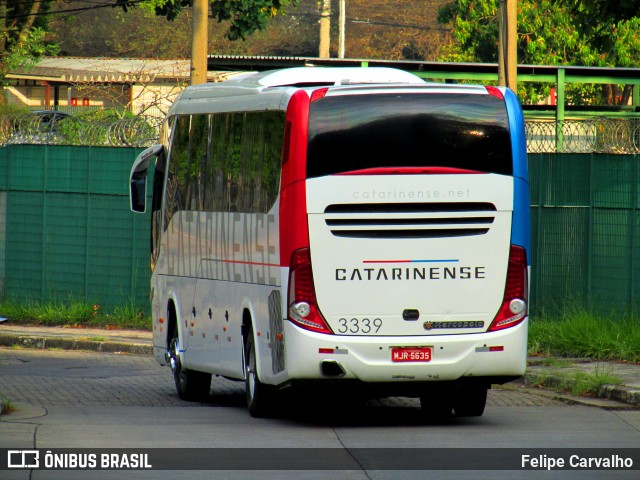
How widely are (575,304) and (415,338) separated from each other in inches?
296

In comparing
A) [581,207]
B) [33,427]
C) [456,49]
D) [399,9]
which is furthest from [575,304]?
[399,9]

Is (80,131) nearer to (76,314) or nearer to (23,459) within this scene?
(76,314)

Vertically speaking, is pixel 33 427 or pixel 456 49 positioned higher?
pixel 456 49

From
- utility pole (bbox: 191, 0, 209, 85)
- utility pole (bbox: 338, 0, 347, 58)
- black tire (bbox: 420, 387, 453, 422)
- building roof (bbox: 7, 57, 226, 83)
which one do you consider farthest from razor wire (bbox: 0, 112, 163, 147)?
utility pole (bbox: 338, 0, 347, 58)

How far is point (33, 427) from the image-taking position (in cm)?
1152

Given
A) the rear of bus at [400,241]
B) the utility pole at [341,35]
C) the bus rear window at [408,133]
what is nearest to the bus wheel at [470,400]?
the rear of bus at [400,241]

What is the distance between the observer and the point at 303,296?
11570 millimetres

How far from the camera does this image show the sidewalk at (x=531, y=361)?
45.7ft

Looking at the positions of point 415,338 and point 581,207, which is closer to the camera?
point 415,338

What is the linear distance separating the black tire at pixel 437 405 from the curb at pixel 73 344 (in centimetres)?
746

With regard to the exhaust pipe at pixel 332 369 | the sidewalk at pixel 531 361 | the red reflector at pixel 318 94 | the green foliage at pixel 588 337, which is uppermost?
the red reflector at pixel 318 94

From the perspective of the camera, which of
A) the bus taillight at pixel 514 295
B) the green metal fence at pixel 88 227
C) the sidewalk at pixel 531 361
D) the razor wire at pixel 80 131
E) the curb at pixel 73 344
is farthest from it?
the razor wire at pixel 80 131

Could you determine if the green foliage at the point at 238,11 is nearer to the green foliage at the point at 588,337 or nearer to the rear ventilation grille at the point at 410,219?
the green foliage at the point at 588,337

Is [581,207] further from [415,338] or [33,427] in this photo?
[33,427]
